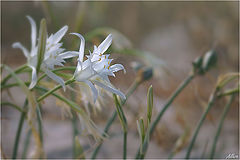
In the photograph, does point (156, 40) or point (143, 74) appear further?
point (156, 40)

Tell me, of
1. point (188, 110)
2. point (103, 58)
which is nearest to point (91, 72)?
point (103, 58)

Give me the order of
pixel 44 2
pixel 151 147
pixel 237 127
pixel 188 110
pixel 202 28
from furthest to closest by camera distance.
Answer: pixel 202 28
pixel 188 110
pixel 237 127
pixel 151 147
pixel 44 2

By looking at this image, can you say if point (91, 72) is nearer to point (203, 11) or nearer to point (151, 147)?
point (151, 147)

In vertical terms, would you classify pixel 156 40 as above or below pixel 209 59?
above

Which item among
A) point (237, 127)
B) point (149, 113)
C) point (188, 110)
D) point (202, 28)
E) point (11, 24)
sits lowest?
point (149, 113)

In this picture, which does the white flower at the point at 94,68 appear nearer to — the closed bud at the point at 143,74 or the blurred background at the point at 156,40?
the closed bud at the point at 143,74

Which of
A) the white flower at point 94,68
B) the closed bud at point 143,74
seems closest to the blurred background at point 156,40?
the closed bud at point 143,74

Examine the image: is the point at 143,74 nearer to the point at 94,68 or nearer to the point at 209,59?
the point at 209,59

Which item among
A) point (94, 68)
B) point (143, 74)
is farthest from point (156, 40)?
point (94, 68)

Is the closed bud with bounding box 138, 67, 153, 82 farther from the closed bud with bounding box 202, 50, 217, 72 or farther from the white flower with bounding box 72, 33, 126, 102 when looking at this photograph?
the white flower with bounding box 72, 33, 126, 102

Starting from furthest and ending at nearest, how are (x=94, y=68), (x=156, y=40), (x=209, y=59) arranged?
(x=156, y=40)
(x=209, y=59)
(x=94, y=68)

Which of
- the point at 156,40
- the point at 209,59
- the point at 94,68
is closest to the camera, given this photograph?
the point at 94,68
